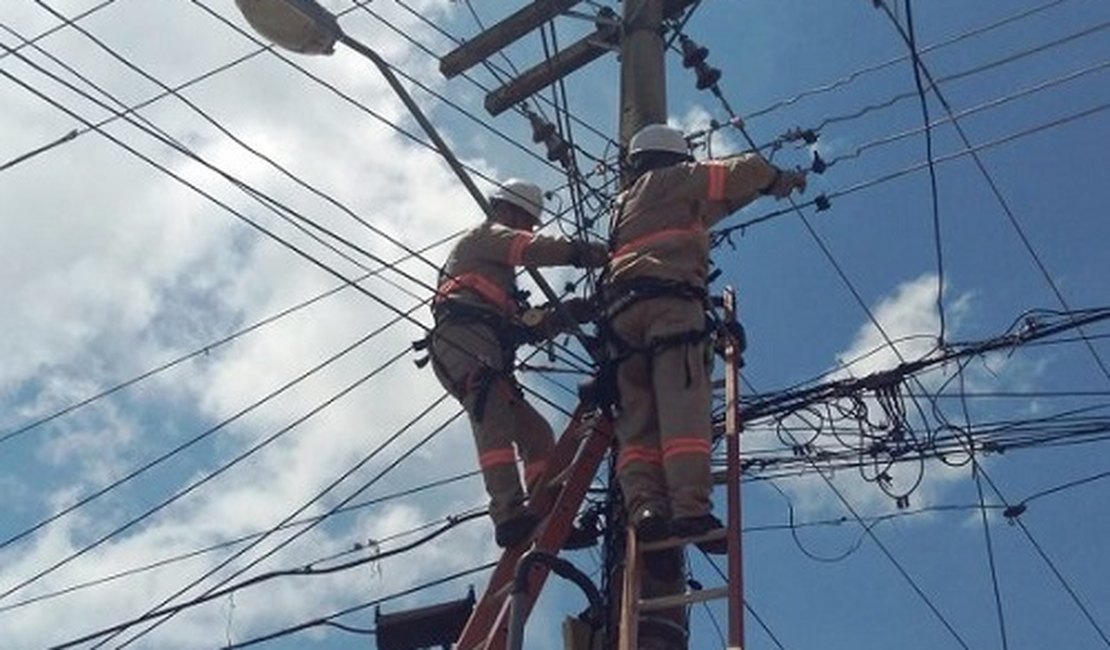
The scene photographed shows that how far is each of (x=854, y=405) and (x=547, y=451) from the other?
183 cm

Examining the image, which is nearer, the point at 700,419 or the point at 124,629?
the point at 700,419

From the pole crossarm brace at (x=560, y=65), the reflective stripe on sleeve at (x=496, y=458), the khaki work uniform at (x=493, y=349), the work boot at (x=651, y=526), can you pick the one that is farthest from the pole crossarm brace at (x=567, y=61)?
the work boot at (x=651, y=526)

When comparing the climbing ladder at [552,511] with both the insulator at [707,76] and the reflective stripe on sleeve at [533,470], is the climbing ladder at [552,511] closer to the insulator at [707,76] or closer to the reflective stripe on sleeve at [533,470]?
the reflective stripe on sleeve at [533,470]

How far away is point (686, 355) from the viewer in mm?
6117

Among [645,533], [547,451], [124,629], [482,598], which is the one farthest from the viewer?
[124,629]

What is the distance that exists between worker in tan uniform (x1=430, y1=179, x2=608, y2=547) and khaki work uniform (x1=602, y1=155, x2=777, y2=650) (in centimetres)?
35

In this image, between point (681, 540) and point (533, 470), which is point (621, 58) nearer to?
point (533, 470)

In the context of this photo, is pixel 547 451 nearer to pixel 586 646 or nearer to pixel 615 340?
pixel 615 340

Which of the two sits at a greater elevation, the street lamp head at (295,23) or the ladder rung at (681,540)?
the street lamp head at (295,23)

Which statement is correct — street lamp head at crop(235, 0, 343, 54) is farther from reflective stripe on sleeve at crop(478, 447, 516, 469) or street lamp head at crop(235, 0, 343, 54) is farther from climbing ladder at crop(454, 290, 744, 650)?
climbing ladder at crop(454, 290, 744, 650)

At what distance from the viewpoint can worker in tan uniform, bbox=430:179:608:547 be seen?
6.57 metres

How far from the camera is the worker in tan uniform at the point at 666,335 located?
19.0ft

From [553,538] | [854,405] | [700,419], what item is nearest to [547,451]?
[553,538]

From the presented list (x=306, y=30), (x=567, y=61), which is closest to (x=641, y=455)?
(x=306, y=30)
